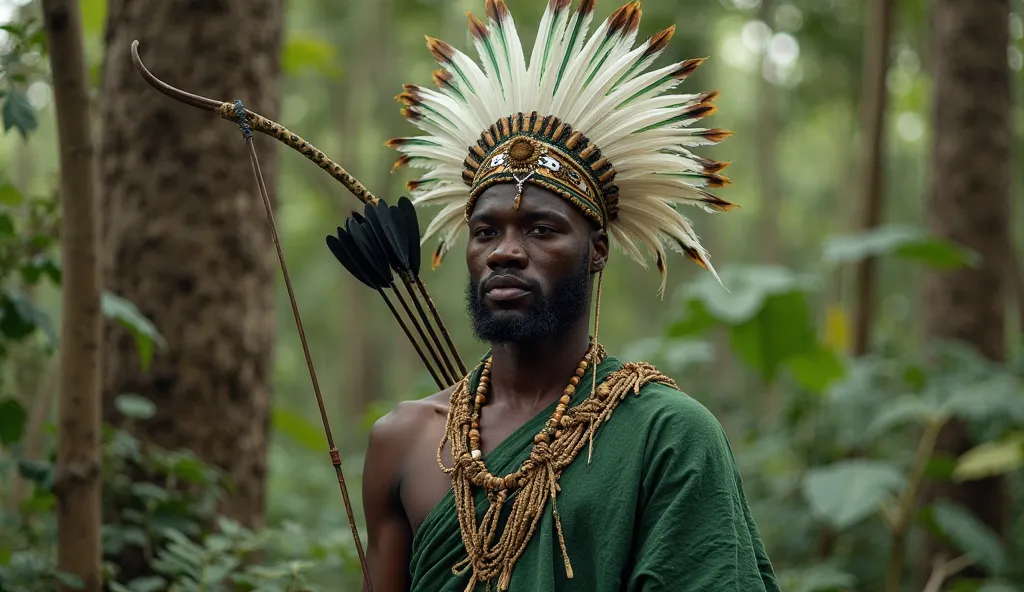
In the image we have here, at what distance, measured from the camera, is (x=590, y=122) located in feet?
9.04

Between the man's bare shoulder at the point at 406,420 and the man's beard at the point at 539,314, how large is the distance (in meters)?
0.30

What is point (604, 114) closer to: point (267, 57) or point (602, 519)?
point (602, 519)

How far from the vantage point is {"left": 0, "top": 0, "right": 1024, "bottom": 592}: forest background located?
3291 mm

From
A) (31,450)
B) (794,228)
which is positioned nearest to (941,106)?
(31,450)

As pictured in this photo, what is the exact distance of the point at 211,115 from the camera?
14.8 feet

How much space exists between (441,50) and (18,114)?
3.95 feet

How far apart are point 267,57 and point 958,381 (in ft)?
15.2

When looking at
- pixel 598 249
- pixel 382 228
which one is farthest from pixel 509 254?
pixel 382 228

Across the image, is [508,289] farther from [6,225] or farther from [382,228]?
[6,225]

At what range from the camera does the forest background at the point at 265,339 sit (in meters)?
3.29

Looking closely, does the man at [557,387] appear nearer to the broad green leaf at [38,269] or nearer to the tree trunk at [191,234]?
the broad green leaf at [38,269]

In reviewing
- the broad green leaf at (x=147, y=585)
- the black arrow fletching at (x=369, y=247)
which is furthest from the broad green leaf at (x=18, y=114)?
the broad green leaf at (x=147, y=585)

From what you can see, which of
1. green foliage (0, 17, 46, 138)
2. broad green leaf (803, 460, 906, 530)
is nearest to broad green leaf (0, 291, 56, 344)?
green foliage (0, 17, 46, 138)

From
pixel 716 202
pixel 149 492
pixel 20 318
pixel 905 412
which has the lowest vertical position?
pixel 149 492
